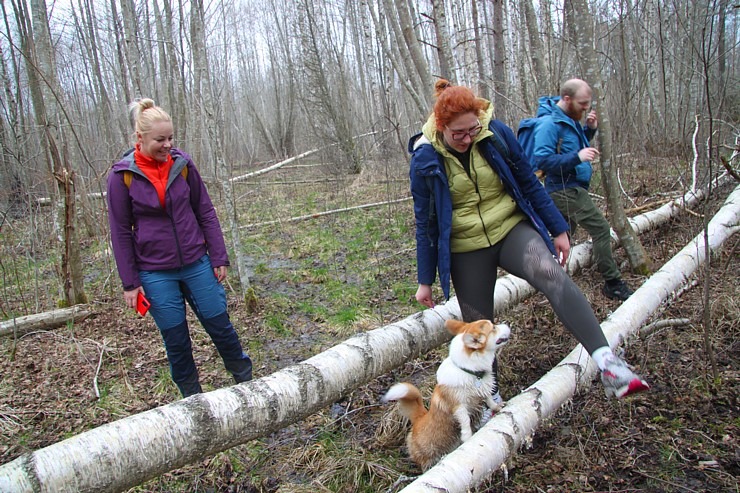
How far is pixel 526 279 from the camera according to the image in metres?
2.76

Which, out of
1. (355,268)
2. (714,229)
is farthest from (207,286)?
(714,229)

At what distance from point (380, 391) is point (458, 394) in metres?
1.14

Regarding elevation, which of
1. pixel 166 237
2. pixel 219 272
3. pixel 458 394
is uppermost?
pixel 166 237

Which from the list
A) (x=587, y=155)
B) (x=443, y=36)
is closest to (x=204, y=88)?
(x=443, y=36)

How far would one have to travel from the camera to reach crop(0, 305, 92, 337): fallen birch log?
5.06 meters

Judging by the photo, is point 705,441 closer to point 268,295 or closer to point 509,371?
point 509,371

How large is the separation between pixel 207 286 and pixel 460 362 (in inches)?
68.8

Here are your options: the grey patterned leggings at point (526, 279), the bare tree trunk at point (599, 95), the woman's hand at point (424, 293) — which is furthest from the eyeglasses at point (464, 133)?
the bare tree trunk at point (599, 95)

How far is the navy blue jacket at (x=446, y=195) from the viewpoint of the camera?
2.72m

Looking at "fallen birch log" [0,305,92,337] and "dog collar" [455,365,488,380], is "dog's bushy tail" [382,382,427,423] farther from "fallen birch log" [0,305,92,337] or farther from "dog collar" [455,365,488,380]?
"fallen birch log" [0,305,92,337]

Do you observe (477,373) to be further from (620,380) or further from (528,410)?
(620,380)

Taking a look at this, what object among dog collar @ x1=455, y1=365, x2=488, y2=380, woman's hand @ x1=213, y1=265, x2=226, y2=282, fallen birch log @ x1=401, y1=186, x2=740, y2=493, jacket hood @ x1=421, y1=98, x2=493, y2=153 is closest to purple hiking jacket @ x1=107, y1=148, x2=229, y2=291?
woman's hand @ x1=213, y1=265, x2=226, y2=282

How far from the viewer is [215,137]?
5.26m

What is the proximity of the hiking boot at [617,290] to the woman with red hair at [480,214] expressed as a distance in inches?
71.6
